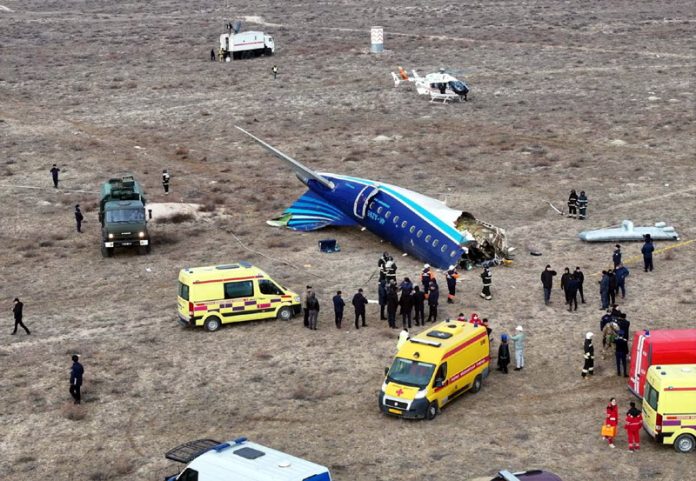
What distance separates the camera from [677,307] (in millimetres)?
35062

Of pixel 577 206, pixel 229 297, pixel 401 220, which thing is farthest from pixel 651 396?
pixel 577 206

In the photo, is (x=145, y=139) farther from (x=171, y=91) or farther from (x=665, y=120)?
(x=665, y=120)

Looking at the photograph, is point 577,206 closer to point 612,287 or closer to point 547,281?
point 612,287

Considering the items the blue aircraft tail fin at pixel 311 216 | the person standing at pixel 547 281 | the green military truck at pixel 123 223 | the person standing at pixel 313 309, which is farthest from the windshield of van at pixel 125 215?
the person standing at pixel 547 281

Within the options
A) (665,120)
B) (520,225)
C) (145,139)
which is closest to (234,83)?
(145,139)

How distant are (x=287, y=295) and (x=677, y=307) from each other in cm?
1228

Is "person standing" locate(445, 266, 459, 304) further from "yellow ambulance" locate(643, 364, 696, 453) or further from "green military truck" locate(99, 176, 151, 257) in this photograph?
"green military truck" locate(99, 176, 151, 257)

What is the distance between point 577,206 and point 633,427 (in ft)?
67.8

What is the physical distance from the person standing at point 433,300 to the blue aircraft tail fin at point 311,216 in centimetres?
993

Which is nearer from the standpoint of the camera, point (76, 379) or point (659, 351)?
point (659, 351)

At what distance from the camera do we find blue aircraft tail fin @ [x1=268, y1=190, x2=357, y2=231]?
145 feet

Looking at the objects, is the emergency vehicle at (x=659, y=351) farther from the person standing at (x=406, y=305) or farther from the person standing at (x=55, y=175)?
the person standing at (x=55, y=175)

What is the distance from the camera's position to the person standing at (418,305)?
34.0m

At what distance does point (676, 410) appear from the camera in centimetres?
2514
